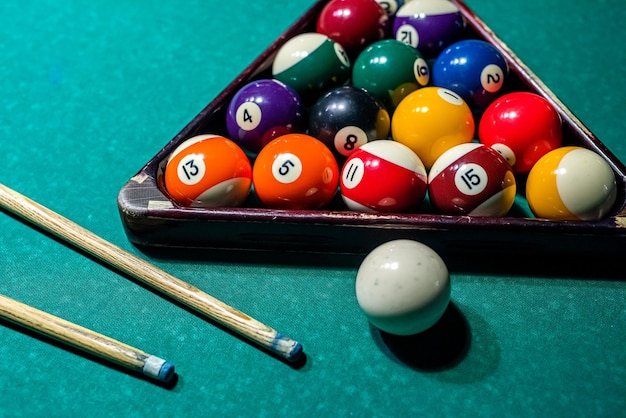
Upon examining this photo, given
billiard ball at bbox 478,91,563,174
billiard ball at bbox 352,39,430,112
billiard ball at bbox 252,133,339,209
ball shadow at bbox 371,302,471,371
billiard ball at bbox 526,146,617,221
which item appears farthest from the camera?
billiard ball at bbox 352,39,430,112

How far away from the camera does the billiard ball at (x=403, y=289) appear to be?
192 centimetres

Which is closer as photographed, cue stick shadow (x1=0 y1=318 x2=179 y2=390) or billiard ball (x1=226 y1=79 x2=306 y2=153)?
cue stick shadow (x1=0 y1=318 x2=179 y2=390)

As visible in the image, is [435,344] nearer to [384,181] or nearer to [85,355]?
[384,181]

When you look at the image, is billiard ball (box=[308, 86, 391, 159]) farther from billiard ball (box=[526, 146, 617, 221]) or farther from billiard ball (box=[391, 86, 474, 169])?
billiard ball (box=[526, 146, 617, 221])

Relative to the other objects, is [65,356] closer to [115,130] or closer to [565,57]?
[115,130]

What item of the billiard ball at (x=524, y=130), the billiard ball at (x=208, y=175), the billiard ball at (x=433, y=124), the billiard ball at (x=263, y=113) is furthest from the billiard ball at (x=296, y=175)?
the billiard ball at (x=524, y=130)

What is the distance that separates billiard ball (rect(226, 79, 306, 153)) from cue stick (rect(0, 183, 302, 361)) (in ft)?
2.17

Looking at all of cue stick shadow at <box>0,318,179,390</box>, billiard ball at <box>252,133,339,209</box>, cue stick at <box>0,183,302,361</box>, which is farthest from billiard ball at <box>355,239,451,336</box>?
cue stick shadow at <box>0,318,179,390</box>

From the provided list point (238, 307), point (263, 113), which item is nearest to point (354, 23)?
point (263, 113)

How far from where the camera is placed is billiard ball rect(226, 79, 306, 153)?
8.37 feet

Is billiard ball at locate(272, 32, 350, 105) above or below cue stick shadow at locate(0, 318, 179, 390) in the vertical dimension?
above

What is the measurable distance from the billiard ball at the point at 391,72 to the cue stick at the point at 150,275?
1124 mm

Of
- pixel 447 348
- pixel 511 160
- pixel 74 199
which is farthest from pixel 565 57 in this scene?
pixel 74 199

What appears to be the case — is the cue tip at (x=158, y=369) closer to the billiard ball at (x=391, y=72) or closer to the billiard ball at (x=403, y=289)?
the billiard ball at (x=403, y=289)
